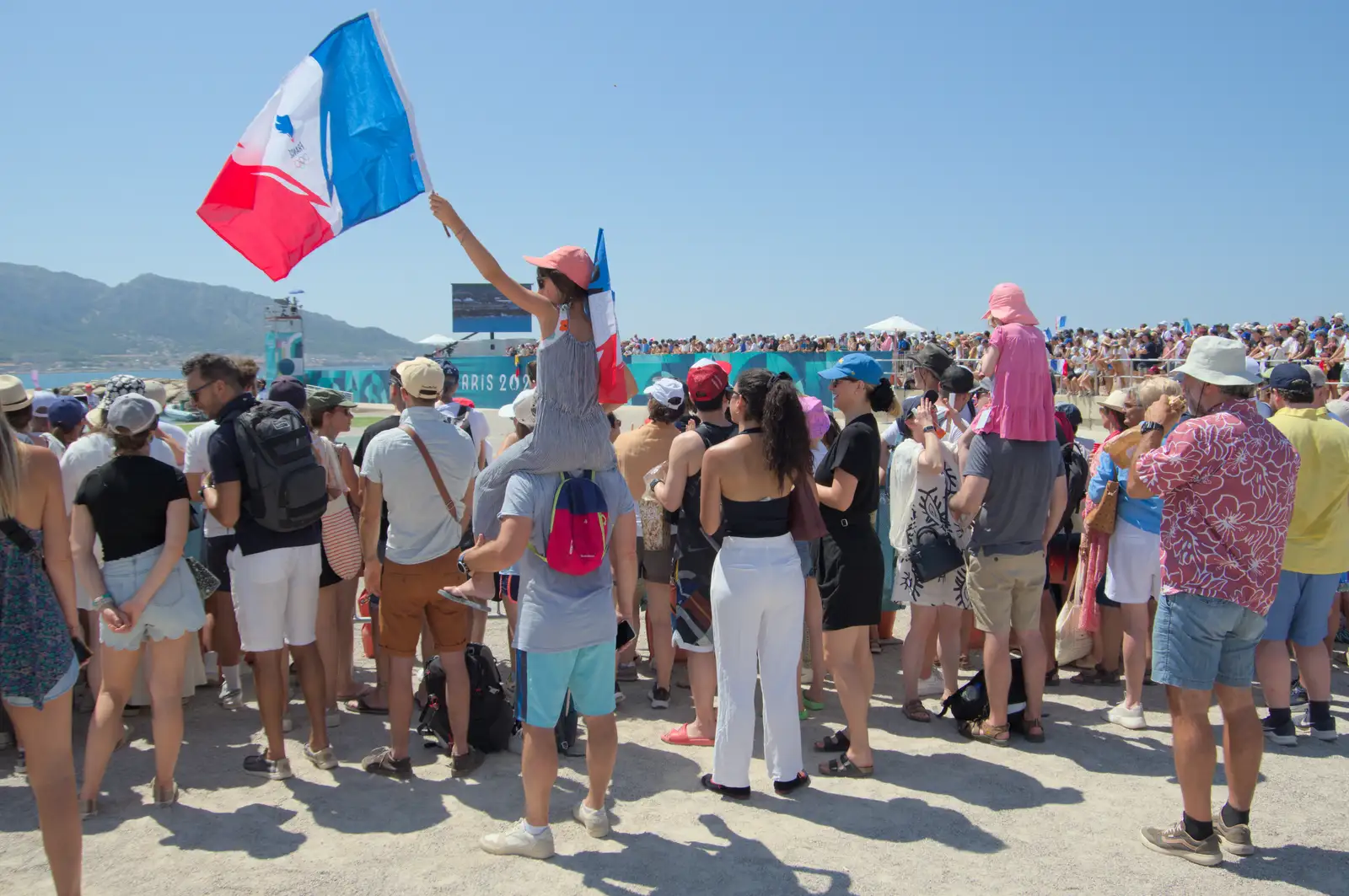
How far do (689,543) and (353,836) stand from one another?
199cm

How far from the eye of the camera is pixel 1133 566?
16.4 ft

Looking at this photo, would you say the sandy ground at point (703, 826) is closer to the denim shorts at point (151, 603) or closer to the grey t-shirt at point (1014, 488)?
the denim shorts at point (151, 603)

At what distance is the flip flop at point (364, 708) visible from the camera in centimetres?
511

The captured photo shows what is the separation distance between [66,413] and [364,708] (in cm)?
Result: 237

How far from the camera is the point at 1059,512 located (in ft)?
15.5

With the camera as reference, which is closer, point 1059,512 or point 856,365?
point 856,365

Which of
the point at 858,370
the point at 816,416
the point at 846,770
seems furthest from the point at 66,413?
the point at 846,770

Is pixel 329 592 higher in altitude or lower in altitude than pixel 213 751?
higher

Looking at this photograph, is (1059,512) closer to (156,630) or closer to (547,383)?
(547,383)

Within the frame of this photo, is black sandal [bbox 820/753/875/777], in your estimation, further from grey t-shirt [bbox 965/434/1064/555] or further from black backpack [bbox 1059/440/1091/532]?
black backpack [bbox 1059/440/1091/532]

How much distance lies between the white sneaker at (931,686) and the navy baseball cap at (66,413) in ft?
17.0

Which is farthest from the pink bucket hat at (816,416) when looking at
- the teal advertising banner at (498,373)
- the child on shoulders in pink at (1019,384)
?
the teal advertising banner at (498,373)

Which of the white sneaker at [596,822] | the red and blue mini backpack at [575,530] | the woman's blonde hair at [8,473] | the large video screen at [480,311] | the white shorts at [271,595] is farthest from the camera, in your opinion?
the large video screen at [480,311]

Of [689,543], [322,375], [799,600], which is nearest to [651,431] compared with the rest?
[689,543]
